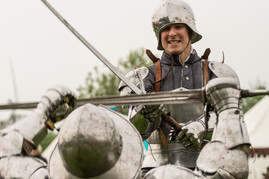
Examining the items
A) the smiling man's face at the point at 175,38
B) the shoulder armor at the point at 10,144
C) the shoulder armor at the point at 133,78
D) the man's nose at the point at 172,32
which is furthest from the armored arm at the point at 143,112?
the shoulder armor at the point at 10,144

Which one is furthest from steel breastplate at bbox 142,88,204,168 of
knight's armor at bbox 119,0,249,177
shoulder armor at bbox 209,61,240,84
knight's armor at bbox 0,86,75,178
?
knight's armor at bbox 0,86,75,178

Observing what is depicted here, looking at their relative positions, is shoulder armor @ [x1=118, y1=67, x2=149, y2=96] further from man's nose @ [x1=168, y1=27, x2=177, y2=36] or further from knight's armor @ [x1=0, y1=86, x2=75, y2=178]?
knight's armor @ [x1=0, y1=86, x2=75, y2=178]

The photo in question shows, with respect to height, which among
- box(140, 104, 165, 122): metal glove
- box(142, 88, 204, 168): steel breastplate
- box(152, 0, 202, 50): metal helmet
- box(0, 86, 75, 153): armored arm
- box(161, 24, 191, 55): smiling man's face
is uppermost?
box(152, 0, 202, 50): metal helmet

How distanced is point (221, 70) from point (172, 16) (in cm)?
83

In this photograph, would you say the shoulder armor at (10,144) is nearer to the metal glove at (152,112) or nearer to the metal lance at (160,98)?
the metal lance at (160,98)

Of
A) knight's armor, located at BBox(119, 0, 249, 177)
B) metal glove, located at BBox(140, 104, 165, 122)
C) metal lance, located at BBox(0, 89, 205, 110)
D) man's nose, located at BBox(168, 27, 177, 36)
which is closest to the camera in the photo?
metal lance, located at BBox(0, 89, 205, 110)

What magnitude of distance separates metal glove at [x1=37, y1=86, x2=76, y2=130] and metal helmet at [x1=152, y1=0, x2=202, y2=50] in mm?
1727

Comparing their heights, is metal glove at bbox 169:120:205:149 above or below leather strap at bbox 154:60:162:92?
below

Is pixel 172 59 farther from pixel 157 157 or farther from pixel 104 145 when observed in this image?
pixel 104 145

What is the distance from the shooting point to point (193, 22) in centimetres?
528

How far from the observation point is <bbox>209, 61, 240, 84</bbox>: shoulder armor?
16.1ft

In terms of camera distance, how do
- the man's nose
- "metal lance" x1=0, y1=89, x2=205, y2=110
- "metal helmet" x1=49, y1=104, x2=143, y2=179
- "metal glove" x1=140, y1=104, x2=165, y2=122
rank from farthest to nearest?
the man's nose → "metal glove" x1=140, y1=104, x2=165, y2=122 → "metal lance" x1=0, y1=89, x2=205, y2=110 → "metal helmet" x1=49, y1=104, x2=143, y2=179

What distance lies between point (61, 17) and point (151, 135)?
63.2 inches

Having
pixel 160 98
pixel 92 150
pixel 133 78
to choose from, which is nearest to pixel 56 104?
pixel 92 150
